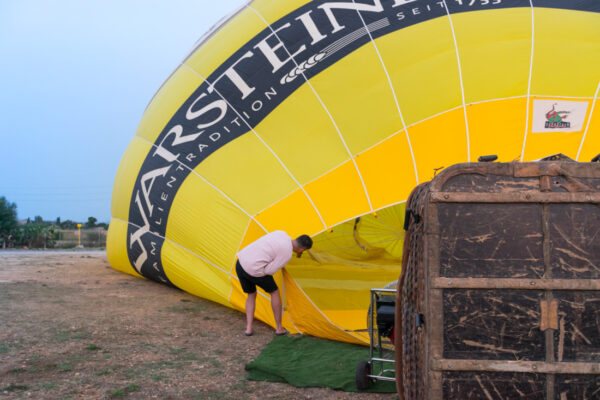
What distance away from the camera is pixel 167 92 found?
241 inches

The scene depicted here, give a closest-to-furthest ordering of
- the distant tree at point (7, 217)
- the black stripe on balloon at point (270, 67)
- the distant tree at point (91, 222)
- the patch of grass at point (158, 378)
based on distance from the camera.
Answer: the patch of grass at point (158, 378)
the black stripe on balloon at point (270, 67)
the distant tree at point (7, 217)
the distant tree at point (91, 222)

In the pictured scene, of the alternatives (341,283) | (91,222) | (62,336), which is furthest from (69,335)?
(91,222)

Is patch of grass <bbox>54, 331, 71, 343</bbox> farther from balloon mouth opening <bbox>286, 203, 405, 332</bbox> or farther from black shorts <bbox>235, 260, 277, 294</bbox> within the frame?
balloon mouth opening <bbox>286, 203, 405, 332</bbox>

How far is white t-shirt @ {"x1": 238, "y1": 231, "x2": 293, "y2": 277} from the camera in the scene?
14.2 feet

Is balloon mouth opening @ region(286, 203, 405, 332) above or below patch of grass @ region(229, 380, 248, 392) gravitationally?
above

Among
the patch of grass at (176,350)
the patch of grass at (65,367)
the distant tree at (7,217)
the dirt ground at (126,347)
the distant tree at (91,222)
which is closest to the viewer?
the dirt ground at (126,347)

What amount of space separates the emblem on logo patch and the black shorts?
2730 mm

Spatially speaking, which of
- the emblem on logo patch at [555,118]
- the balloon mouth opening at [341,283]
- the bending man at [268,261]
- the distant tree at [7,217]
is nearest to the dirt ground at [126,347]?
the bending man at [268,261]

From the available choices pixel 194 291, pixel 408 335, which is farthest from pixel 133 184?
pixel 408 335

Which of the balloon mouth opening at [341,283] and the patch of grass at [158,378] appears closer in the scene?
the patch of grass at [158,378]

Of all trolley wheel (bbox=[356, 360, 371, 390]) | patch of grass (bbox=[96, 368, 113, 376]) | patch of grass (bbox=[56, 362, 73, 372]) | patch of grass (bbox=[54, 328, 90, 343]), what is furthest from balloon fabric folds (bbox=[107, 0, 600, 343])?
patch of grass (bbox=[56, 362, 73, 372])

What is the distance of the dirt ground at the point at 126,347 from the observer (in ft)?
10.5

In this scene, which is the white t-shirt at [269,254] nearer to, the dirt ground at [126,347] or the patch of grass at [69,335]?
the dirt ground at [126,347]

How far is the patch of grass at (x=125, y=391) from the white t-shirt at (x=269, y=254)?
143 centimetres
